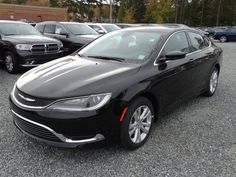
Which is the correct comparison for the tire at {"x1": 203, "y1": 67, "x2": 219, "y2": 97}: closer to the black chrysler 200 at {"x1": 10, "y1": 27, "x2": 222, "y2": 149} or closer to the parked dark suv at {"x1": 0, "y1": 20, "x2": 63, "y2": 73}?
the black chrysler 200 at {"x1": 10, "y1": 27, "x2": 222, "y2": 149}

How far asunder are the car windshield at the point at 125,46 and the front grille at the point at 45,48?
3.52 meters

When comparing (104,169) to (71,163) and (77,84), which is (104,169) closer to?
(71,163)

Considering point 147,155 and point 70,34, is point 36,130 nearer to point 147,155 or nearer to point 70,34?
point 147,155

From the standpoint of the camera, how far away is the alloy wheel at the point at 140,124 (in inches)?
126

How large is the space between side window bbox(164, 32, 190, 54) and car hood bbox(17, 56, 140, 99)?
0.79 meters

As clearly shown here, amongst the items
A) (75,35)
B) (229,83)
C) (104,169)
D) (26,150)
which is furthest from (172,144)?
(75,35)

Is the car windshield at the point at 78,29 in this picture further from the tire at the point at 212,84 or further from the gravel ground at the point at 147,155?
the gravel ground at the point at 147,155

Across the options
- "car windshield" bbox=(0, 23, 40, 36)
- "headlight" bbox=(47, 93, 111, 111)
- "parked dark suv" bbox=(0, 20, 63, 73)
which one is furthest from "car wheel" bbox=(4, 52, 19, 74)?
"headlight" bbox=(47, 93, 111, 111)

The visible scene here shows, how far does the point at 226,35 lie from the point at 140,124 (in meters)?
23.5

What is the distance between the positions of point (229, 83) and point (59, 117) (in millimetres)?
5416

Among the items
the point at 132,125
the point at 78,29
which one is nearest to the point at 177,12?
the point at 78,29

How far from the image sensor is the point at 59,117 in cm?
271

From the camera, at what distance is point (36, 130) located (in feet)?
9.46

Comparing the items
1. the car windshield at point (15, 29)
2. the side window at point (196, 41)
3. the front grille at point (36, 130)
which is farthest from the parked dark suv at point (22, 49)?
the front grille at point (36, 130)
